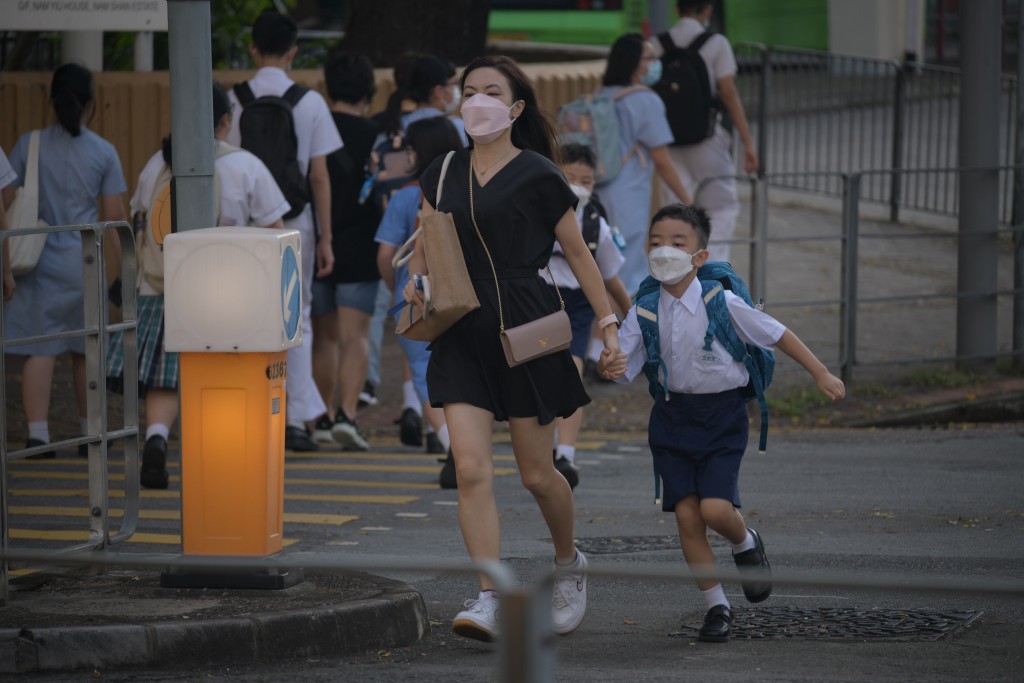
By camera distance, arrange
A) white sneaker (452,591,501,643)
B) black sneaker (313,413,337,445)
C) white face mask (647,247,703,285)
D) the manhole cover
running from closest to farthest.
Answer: white sneaker (452,591,501,643)
white face mask (647,247,703,285)
the manhole cover
black sneaker (313,413,337,445)

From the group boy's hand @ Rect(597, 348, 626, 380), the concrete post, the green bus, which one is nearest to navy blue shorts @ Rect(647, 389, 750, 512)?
boy's hand @ Rect(597, 348, 626, 380)

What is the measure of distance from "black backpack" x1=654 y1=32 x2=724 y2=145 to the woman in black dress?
6.58 metres

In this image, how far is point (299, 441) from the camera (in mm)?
10219

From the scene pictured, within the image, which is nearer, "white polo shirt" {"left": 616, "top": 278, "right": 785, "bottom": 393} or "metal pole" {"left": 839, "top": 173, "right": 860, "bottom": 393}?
"white polo shirt" {"left": 616, "top": 278, "right": 785, "bottom": 393}

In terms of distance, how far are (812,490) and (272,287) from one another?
12.3 feet

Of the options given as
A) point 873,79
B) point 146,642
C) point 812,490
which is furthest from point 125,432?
point 873,79

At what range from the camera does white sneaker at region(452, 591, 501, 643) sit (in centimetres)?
562

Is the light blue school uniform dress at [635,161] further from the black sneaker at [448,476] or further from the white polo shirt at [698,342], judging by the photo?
the white polo shirt at [698,342]

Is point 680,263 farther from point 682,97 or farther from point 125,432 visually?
point 682,97

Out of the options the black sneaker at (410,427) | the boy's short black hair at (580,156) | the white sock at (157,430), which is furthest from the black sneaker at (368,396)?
the boy's short black hair at (580,156)

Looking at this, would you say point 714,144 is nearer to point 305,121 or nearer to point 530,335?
point 305,121

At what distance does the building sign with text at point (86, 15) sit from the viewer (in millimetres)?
10656

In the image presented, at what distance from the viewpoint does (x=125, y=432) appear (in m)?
6.91

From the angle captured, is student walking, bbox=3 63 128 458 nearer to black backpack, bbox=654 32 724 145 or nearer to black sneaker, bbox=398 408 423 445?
black sneaker, bbox=398 408 423 445
